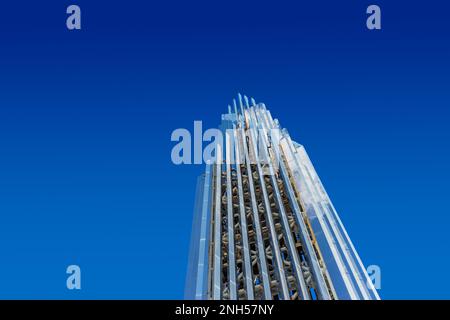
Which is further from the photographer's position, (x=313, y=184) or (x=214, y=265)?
(x=313, y=184)

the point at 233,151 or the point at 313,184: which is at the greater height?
the point at 233,151

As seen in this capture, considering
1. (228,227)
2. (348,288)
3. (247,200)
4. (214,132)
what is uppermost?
(214,132)

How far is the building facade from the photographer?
16.5 meters

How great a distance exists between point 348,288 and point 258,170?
11816mm

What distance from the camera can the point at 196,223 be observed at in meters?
22.3

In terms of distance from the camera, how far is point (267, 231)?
2139 cm

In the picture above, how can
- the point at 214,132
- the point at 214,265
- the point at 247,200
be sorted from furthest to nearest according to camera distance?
the point at 214,132 < the point at 247,200 < the point at 214,265

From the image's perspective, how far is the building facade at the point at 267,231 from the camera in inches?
651
